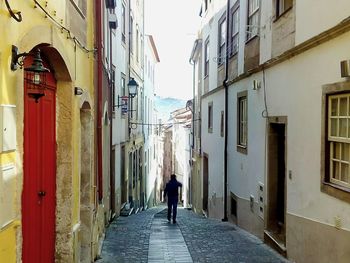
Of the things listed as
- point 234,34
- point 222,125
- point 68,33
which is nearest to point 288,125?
point 68,33

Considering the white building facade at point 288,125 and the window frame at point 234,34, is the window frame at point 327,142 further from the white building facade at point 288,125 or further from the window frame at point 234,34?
the window frame at point 234,34

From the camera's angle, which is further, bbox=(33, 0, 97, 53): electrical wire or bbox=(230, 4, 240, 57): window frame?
bbox=(230, 4, 240, 57): window frame

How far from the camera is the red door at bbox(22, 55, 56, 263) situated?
518cm

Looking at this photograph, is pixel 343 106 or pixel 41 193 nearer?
pixel 41 193

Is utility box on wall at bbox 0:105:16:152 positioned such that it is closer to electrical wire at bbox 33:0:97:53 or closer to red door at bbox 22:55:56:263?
red door at bbox 22:55:56:263

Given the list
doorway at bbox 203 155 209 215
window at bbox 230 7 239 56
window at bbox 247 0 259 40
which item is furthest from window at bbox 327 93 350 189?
doorway at bbox 203 155 209 215

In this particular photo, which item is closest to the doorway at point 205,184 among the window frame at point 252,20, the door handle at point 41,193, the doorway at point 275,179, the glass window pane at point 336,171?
the window frame at point 252,20

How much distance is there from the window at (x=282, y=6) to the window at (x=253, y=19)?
1443mm

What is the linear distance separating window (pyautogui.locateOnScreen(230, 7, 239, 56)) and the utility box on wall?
412 inches

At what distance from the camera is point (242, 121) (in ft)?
43.4

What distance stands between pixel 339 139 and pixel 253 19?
5906 mm

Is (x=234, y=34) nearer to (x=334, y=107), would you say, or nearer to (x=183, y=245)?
(x=183, y=245)

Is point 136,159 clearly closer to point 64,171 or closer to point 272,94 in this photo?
point 272,94

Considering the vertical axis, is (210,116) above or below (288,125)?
above
